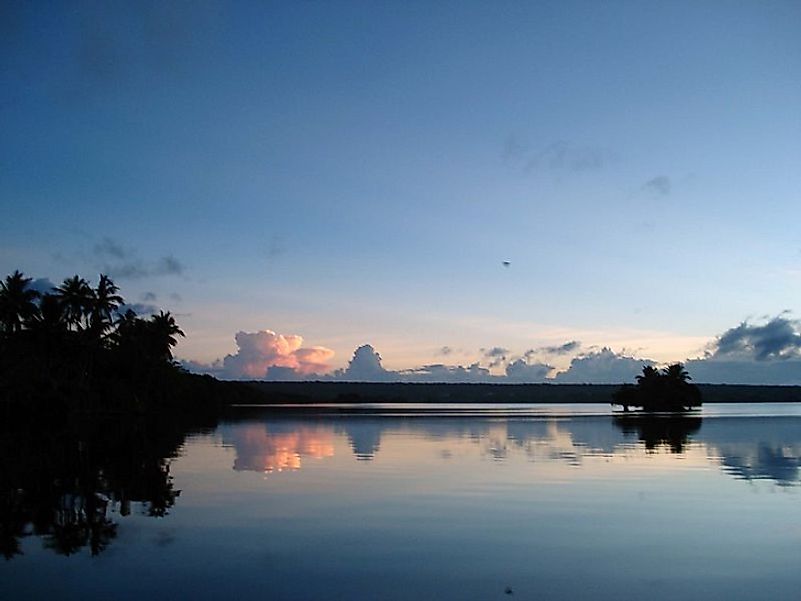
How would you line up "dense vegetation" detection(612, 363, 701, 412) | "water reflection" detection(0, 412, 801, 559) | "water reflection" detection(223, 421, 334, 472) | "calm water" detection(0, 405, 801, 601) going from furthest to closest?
"dense vegetation" detection(612, 363, 701, 412)
"water reflection" detection(223, 421, 334, 472)
"water reflection" detection(0, 412, 801, 559)
"calm water" detection(0, 405, 801, 601)

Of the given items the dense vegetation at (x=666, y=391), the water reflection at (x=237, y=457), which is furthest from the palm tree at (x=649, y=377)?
the water reflection at (x=237, y=457)

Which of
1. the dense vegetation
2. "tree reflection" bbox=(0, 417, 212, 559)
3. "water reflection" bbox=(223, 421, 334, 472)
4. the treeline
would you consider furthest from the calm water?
the dense vegetation

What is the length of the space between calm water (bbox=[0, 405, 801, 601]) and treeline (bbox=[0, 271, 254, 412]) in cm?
2719

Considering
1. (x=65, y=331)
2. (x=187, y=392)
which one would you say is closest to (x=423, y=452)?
(x=65, y=331)

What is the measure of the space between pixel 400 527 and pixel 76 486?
454 inches

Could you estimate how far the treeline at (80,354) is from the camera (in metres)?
59.6

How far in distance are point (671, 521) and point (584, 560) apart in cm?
508

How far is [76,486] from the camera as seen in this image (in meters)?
24.0

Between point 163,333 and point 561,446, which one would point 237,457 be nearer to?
point 561,446

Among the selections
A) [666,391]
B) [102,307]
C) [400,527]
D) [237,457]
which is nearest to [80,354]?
[102,307]

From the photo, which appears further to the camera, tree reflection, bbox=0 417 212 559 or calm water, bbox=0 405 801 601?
tree reflection, bbox=0 417 212 559

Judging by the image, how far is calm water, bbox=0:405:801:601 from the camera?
12687 millimetres

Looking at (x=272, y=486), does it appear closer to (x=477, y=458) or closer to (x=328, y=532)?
(x=328, y=532)

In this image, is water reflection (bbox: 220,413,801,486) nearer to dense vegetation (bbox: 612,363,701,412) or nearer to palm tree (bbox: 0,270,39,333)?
palm tree (bbox: 0,270,39,333)
